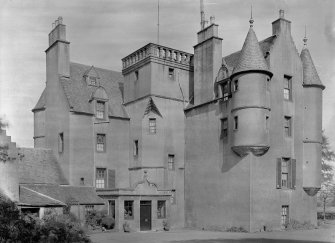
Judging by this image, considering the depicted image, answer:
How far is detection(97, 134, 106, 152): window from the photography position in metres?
37.8

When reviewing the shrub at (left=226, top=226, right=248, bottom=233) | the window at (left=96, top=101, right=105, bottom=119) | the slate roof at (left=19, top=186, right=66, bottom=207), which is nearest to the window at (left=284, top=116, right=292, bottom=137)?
the shrub at (left=226, top=226, right=248, bottom=233)

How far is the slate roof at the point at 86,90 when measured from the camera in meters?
37.2

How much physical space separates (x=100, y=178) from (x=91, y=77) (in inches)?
372

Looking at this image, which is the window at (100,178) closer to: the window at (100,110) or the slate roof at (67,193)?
the slate roof at (67,193)

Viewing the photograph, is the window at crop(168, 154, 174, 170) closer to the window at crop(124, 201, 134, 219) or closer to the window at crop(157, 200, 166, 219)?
the window at crop(157, 200, 166, 219)

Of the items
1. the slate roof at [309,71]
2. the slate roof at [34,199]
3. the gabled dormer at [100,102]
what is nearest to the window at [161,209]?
the gabled dormer at [100,102]

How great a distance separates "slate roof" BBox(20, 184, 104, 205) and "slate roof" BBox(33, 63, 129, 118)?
258 inches

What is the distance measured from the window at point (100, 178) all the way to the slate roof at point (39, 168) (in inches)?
114

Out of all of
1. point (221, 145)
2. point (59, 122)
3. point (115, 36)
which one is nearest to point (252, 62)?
point (221, 145)

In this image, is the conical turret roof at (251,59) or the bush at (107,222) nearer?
the conical turret roof at (251,59)

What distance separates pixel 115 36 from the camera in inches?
904

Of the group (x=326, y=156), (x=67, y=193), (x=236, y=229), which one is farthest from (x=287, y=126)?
(x=326, y=156)

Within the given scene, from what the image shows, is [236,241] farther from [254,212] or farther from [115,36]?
[115,36]

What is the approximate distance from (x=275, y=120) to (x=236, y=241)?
38.9ft
